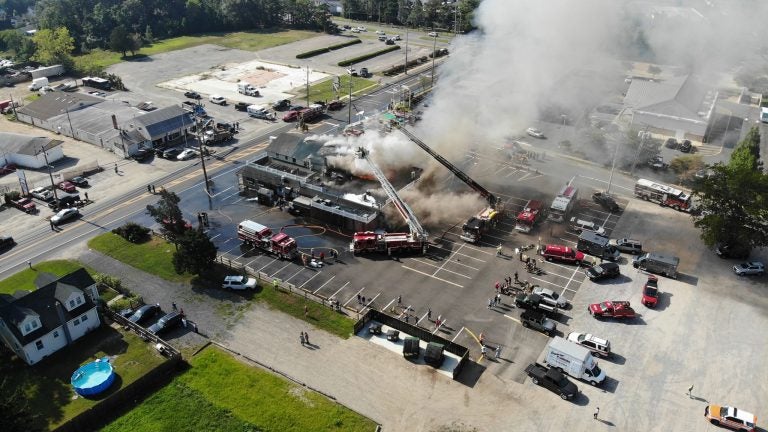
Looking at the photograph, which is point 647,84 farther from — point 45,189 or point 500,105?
point 45,189

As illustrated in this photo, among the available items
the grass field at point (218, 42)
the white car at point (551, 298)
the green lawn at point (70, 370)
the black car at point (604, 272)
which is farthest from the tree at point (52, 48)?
the black car at point (604, 272)

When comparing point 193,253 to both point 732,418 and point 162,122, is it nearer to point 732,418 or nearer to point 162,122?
point 162,122

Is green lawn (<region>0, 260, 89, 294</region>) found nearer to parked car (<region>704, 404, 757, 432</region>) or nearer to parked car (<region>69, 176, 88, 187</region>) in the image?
parked car (<region>69, 176, 88, 187</region>)

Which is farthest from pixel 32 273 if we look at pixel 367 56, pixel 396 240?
pixel 367 56

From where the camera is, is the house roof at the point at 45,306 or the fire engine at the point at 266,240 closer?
the house roof at the point at 45,306

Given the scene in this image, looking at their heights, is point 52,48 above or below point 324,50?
above

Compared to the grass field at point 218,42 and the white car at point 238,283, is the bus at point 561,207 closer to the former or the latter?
the white car at point 238,283

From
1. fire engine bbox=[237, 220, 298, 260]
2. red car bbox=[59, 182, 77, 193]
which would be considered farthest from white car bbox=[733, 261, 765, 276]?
red car bbox=[59, 182, 77, 193]
